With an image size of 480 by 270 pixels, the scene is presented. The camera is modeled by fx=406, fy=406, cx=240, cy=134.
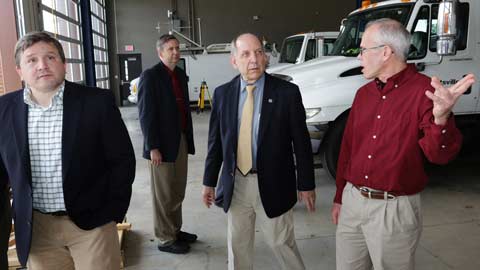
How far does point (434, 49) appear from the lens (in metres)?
5.20

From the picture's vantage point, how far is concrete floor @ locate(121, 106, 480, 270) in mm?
3553

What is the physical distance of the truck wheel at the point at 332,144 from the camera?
521 centimetres

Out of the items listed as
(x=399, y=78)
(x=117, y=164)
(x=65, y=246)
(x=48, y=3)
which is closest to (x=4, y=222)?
(x=65, y=246)

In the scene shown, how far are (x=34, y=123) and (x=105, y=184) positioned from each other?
454 millimetres

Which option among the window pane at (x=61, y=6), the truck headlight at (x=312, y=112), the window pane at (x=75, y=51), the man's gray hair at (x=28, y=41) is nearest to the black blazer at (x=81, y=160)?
the man's gray hair at (x=28, y=41)

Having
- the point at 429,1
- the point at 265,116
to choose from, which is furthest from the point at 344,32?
the point at 265,116

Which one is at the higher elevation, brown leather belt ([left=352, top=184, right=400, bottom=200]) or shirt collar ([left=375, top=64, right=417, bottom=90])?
shirt collar ([left=375, top=64, right=417, bottom=90])

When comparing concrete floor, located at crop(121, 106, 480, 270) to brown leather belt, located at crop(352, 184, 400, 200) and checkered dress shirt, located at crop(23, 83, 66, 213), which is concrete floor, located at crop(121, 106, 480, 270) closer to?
brown leather belt, located at crop(352, 184, 400, 200)

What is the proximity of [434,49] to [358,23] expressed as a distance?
122 centimetres

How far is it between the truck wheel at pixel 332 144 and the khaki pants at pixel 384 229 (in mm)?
2958

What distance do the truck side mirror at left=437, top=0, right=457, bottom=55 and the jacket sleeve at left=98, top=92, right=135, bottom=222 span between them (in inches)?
138

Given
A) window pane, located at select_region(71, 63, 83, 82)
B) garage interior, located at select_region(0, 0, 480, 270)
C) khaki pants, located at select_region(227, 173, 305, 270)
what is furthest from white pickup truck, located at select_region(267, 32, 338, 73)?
khaki pants, located at select_region(227, 173, 305, 270)

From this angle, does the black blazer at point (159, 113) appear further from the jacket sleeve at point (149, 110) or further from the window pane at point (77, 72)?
the window pane at point (77, 72)

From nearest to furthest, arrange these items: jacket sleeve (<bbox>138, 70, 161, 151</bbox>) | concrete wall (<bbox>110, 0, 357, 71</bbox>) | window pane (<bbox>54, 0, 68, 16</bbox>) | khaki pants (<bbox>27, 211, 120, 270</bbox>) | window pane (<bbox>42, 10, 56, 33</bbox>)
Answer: khaki pants (<bbox>27, 211, 120, 270</bbox>), jacket sleeve (<bbox>138, 70, 161, 151</bbox>), window pane (<bbox>42, 10, 56, 33</bbox>), window pane (<bbox>54, 0, 68, 16</bbox>), concrete wall (<bbox>110, 0, 357, 71</bbox>)
